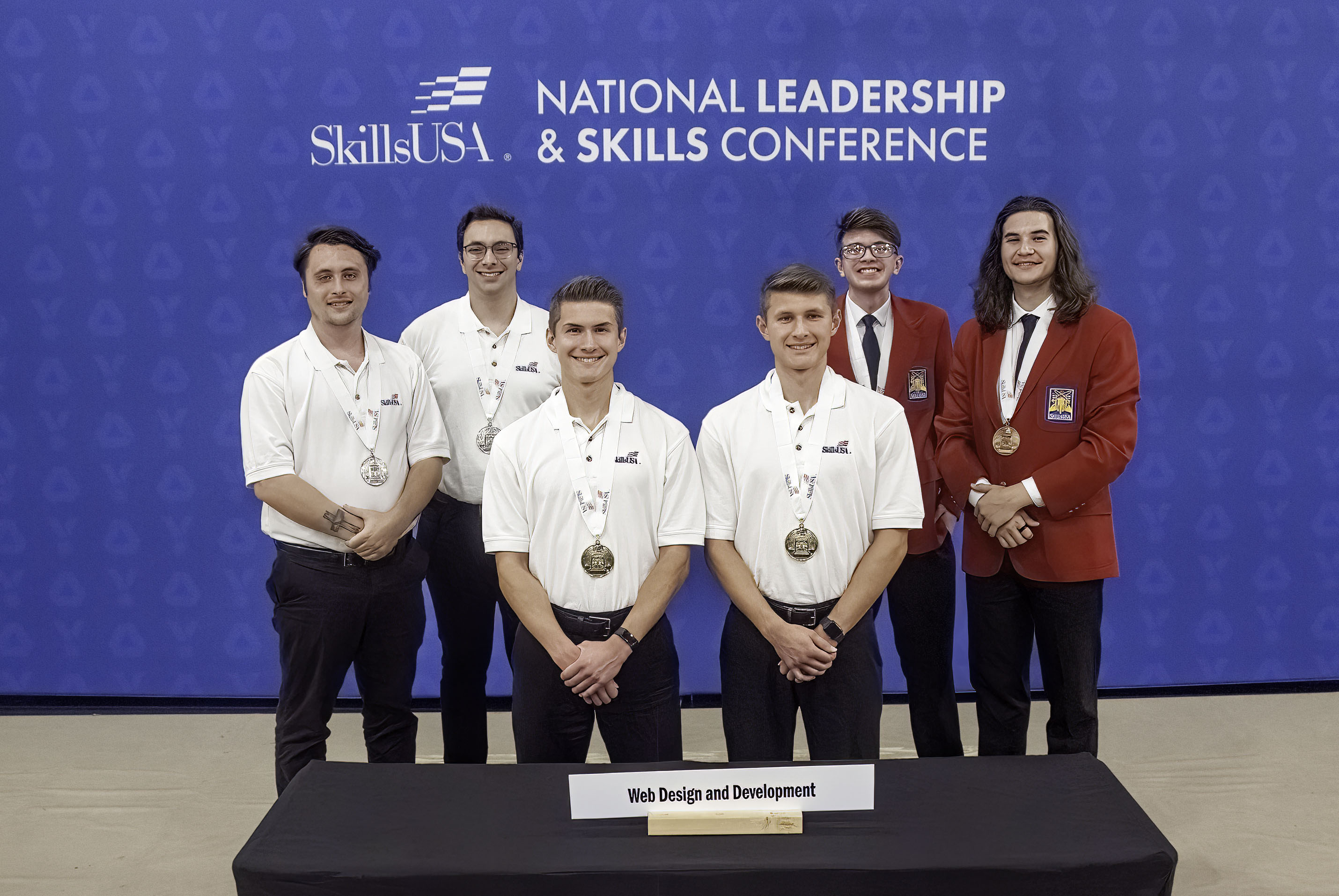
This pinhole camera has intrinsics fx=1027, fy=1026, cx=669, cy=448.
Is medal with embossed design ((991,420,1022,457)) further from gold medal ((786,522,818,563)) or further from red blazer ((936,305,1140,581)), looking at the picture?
gold medal ((786,522,818,563))

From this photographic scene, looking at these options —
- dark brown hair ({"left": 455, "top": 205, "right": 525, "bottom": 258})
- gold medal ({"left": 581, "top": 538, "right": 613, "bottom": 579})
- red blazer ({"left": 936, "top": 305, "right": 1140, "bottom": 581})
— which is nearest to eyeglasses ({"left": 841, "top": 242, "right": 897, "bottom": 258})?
red blazer ({"left": 936, "top": 305, "right": 1140, "bottom": 581})

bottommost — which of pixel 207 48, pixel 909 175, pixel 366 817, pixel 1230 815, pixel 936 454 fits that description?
pixel 1230 815

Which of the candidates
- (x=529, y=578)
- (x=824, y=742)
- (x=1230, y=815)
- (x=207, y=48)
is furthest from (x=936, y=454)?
(x=207, y=48)

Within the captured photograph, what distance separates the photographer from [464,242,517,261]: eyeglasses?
2.95m

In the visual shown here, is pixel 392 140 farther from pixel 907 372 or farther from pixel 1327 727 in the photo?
pixel 1327 727

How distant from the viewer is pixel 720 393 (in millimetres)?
4070

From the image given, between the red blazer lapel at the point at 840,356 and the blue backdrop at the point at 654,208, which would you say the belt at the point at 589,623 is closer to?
the red blazer lapel at the point at 840,356

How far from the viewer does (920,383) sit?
2934 mm

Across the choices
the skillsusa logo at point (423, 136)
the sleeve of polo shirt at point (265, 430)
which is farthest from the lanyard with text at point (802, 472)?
the skillsusa logo at point (423, 136)

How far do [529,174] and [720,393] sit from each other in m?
1.12

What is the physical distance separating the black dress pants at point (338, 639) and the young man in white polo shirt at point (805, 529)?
934 mm

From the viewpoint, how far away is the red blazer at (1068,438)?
2.63m

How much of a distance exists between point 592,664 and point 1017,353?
1.38 metres

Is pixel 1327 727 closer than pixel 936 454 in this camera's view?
No
